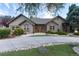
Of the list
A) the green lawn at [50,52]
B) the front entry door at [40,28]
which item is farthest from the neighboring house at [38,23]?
the green lawn at [50,52]

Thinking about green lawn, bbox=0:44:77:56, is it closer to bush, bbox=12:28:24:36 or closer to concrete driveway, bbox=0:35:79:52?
concrete driveway, bbox=0:35:79:52

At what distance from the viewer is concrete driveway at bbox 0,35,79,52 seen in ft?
9.06

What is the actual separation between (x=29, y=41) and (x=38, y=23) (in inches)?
6.8

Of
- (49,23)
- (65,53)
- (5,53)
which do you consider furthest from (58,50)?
(5,53)

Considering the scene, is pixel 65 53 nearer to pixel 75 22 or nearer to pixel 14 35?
pixel 75 22

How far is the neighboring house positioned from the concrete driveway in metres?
0.07

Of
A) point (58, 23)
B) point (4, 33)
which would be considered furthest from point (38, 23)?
point (4, 33)

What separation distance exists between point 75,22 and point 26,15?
1.39ft

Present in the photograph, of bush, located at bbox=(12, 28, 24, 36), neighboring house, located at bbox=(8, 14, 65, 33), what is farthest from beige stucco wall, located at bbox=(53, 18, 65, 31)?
bush, located at bbox=(12, 28, 24, 36)

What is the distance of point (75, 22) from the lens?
275 cm

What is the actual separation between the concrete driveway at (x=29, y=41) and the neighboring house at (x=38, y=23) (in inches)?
2.8

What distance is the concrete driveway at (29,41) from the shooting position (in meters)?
2.76

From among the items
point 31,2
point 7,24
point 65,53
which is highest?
point 31,2

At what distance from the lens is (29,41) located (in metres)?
2.78
